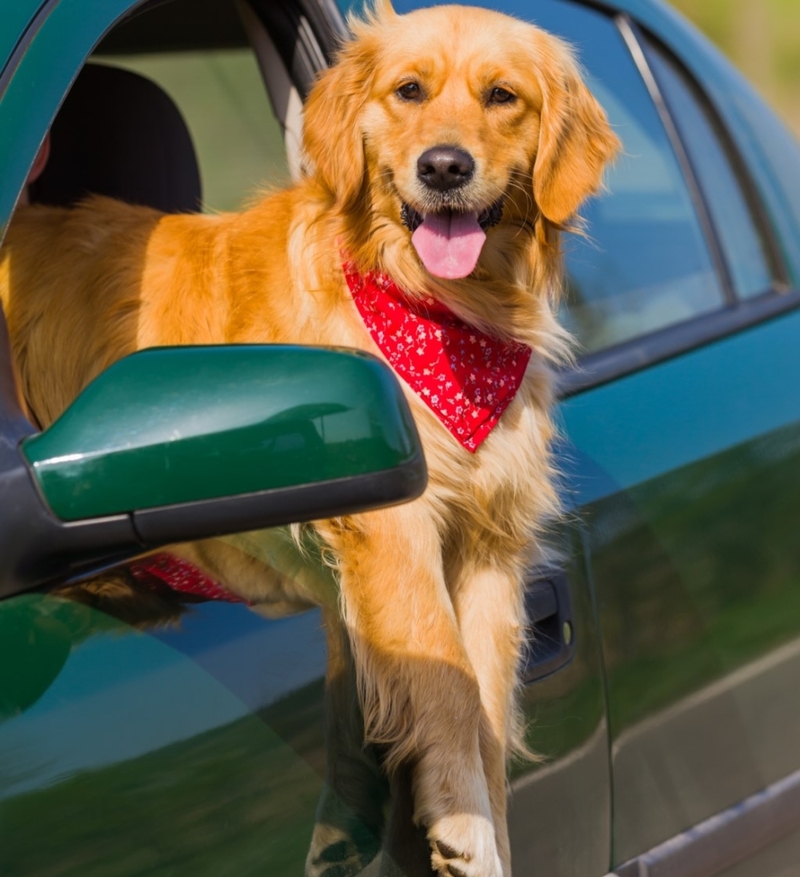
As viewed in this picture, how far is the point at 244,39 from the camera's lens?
11.8ft

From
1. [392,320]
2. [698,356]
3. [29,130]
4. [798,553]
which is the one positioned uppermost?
[29,130]

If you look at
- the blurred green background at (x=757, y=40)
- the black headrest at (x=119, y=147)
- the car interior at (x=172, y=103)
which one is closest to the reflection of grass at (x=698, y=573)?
the car interior at (x=172, y=103)

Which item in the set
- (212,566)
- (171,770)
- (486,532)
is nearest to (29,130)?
(212,566)

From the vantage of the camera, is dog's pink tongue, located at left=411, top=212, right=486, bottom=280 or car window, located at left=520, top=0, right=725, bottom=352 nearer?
dog's pink tongue, located at left=411, top=212, right=486, bottom=280

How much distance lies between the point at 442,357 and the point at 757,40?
15.8 metres

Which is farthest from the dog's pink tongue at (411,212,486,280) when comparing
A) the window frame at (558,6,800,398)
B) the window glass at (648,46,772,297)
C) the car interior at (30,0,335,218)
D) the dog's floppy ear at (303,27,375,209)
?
the window glass at (648,46,772,297)

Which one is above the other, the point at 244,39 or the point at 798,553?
the point at 244,39

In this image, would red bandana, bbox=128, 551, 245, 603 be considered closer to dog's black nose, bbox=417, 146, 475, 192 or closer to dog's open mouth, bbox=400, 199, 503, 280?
dog's open mouth, bbox=400, 199, 503, 280

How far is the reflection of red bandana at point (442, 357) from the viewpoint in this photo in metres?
2.37

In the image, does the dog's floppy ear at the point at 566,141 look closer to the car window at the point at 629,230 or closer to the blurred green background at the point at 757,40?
the car window at the point at 629,230

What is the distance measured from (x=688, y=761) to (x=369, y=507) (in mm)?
1270

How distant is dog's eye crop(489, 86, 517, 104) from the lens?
8.77ft

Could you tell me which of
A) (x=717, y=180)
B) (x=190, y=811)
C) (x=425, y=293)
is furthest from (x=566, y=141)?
(x=190, y=811)

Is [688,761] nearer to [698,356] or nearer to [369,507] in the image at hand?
[698,356]
